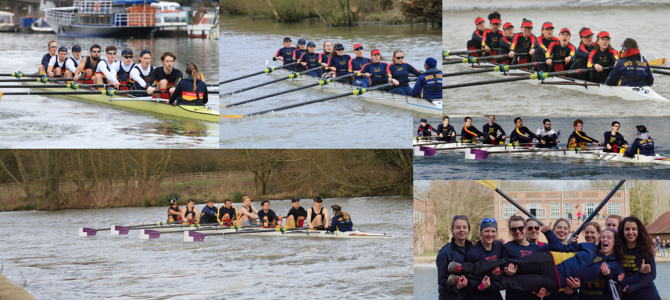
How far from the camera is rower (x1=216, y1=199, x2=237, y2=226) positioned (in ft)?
21.9

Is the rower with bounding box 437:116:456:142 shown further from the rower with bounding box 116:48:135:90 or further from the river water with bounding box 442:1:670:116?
the rower with bounding box 116:48:135:90

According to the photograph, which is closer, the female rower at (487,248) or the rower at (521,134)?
the female rower at (487,248)

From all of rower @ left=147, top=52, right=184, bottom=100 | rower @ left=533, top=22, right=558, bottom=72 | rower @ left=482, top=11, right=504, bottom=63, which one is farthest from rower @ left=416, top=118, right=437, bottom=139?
rower @ left=147, top=52, right=184, bottom=100

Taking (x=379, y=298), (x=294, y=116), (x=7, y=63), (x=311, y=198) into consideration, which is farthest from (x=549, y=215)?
(x=7, y=63)

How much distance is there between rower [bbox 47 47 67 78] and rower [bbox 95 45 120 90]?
88 centimetres

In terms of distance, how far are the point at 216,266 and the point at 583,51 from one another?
4.34 metres

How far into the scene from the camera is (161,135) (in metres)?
5.52

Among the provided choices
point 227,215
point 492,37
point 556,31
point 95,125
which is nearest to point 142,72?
point 95,125

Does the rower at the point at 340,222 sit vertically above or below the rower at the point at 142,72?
below

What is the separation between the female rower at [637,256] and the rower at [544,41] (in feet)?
13.3

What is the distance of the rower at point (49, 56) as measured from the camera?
6742 mm

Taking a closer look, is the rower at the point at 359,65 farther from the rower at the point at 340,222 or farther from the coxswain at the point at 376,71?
the rower at the point at 340,222

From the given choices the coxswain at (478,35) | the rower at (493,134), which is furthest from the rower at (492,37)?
the rower at (493,134)

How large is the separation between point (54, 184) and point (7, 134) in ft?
18.8
